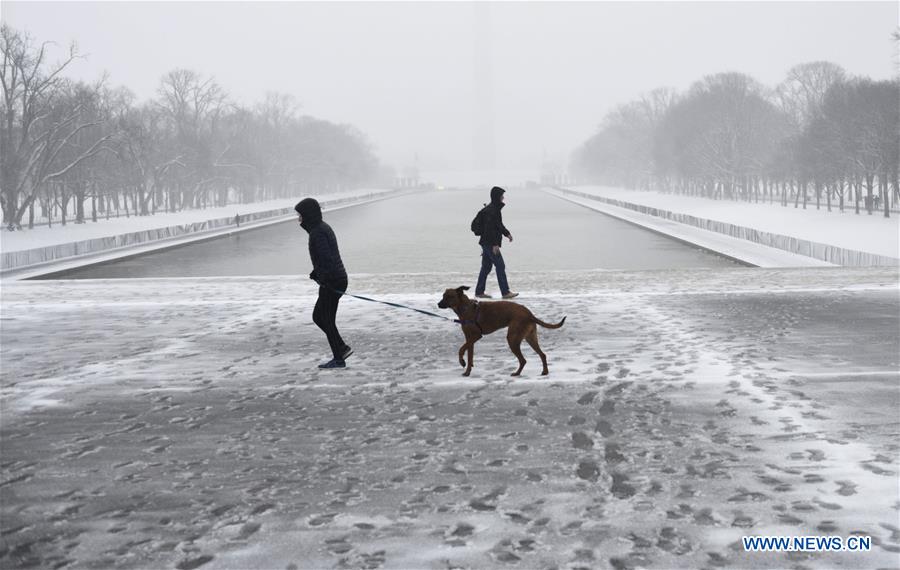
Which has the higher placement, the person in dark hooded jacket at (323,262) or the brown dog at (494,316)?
the person in dark hooded jacket at (323,262)

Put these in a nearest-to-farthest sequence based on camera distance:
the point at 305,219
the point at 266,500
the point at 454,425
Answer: the point at 266,500, the point at 454,425, the point at 305,219

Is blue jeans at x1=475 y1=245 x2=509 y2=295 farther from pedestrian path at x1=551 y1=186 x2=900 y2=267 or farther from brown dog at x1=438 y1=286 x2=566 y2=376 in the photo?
pedestrian path at x1=551 y1=186 x2=900 y2=267

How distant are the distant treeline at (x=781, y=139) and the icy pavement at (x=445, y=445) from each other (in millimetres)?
45047

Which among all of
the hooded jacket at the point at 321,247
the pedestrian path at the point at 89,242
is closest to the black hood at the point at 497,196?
the hooded jacket at the point at 321,247

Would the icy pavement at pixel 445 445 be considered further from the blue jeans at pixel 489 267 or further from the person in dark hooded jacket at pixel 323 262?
the blue jeans at pixel 489 267

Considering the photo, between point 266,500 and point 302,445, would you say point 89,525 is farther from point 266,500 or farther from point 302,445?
point 302,445

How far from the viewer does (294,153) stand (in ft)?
415

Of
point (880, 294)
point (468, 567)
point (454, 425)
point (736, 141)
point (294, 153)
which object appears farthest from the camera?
point (294, 153)

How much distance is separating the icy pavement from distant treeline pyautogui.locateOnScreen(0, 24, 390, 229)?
3943cm

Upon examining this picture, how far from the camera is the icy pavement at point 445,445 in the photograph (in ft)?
17.0

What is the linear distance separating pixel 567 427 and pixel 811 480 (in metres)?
2.09

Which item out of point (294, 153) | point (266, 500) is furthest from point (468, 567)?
point (294, 153)

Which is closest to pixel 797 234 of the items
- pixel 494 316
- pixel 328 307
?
pixel 494 316

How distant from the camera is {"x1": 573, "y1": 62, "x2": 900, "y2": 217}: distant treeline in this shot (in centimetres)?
5494
